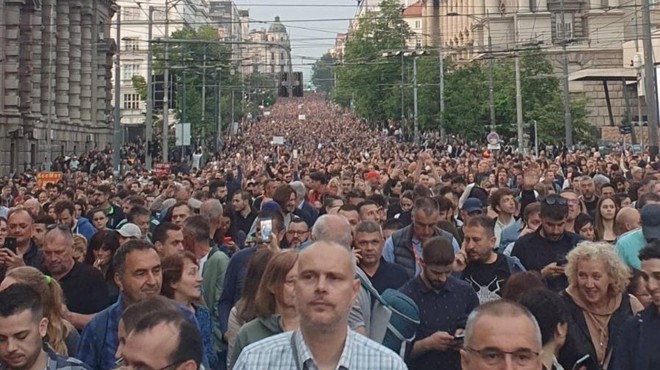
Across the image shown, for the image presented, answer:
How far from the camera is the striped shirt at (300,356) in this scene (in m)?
4.57

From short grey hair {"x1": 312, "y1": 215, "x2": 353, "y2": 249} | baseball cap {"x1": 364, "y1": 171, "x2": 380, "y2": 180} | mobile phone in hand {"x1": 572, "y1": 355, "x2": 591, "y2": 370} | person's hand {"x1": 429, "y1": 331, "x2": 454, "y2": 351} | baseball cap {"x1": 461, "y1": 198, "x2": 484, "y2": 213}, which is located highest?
baseball cap {"x1": 364, "y1": 171, "x2": 380, "y2": 180}

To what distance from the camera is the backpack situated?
679 centimetres

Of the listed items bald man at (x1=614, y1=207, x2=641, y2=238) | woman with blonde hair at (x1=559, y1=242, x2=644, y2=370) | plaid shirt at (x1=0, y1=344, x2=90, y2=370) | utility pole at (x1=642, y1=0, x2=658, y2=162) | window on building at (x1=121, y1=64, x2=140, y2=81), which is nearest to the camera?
plaid shirt at (x1=0, y1=344, x2=90, y2=370)

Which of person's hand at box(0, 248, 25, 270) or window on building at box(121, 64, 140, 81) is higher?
window on building at box(121, 64, 140, 81)

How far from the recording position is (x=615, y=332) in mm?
7098

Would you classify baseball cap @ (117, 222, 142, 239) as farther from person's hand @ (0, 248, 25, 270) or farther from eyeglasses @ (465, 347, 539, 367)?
eyeglasses @ (465, 347, 539, 367)

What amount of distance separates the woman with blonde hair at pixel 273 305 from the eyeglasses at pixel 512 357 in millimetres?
2136

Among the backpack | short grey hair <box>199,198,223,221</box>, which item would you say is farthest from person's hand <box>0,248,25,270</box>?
the backpack

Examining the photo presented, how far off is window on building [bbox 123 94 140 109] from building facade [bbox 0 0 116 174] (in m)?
40.5

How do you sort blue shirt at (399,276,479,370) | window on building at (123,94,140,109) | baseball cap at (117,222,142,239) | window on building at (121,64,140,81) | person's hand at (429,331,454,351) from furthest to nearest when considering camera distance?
1. window on building at (121,64,140,81)
2. window on building at (123,94,140,109)
3. baseball cap at (117,222,142,239)
4. blue shirt at (399,276,479,370)
5. person's hand at (429,331,454,351)

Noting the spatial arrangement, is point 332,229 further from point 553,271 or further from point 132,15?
point 132,15

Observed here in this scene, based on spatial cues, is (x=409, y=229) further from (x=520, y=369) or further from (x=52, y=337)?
(x=520, y=369)

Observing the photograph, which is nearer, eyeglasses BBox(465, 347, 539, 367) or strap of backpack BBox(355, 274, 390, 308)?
eyeglasses BBox(465, 347, 539, 367)

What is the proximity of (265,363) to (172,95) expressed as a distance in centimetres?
5251
